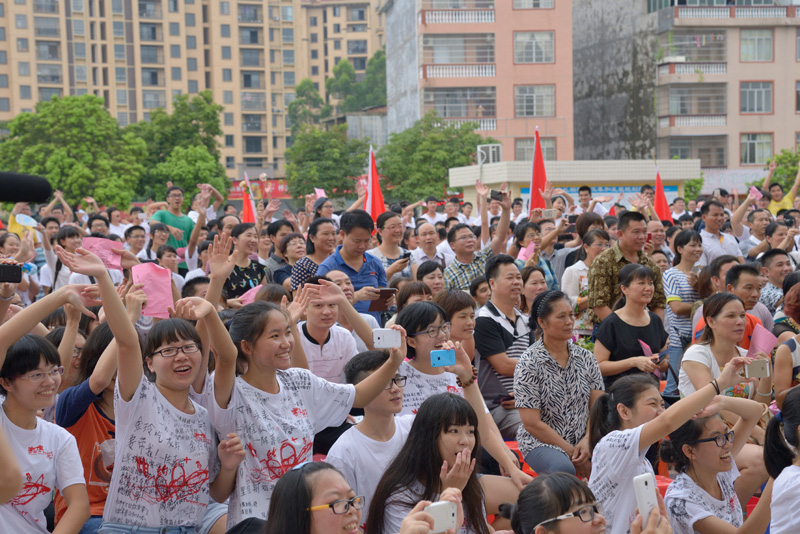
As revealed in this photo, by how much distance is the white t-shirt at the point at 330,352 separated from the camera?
5.39m

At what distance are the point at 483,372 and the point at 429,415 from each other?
237 cm

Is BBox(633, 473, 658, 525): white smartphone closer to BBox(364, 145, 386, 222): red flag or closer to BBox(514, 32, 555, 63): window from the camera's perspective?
BBox(364, 145, 386, 222): red flag

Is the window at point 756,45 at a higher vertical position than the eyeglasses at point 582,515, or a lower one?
higher

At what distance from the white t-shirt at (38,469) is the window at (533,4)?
116 feet

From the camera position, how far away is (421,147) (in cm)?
3334

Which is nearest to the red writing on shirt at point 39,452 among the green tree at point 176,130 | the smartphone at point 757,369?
the smartphone at point 757,369

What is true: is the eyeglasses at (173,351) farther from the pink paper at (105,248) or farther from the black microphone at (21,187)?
the black microphone at (21,187)

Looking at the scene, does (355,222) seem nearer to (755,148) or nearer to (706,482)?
(706,482)

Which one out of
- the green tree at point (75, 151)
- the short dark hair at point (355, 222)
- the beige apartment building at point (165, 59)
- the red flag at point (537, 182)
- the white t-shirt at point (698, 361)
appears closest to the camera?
the white t-shirt at point (698, 361)

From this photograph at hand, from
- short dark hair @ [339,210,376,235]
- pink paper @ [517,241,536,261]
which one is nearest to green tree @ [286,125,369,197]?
pink paper @ [517,241,536,261]

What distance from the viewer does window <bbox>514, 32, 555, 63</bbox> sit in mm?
37219

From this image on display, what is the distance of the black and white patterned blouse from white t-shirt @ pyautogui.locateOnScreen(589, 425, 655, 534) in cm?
110

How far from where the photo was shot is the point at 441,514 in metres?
2.68

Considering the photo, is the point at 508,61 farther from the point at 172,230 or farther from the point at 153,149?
the point at 172,230
